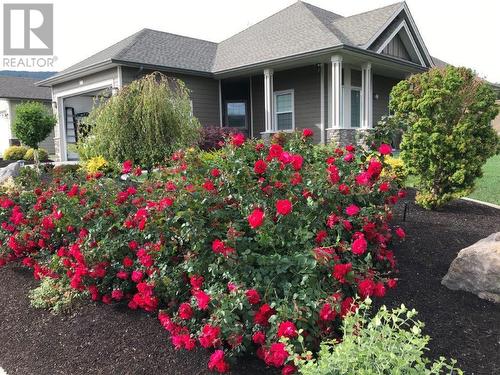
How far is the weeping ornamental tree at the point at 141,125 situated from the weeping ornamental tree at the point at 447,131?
13.9 feet

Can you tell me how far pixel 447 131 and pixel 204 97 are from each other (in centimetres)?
1020

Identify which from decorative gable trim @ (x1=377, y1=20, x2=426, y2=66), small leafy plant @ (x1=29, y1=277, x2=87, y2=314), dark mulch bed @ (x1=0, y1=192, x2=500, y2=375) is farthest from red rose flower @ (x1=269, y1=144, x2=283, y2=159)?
decorative gable trim @ (x1=377, y1=20, x2=426, y2=66)

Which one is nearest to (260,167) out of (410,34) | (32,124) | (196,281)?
(196,281)

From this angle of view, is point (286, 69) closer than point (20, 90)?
Yes

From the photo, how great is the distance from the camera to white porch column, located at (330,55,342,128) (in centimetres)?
1175

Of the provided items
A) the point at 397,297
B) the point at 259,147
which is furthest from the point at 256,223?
the point at 397,297

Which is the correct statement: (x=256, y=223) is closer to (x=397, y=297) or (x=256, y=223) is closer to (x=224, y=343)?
(x=224, y=343)

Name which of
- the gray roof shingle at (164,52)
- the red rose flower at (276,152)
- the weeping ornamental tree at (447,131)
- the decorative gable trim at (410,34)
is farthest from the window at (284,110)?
the red rose flower at (276,152)

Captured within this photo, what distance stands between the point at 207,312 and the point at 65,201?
1900mm

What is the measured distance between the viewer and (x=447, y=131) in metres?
5.39

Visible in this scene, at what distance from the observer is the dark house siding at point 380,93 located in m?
15.7

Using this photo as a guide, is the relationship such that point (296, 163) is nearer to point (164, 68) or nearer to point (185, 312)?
point (185, 312)

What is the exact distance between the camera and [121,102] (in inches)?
309

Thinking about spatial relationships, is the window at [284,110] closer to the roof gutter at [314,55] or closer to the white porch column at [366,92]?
the roof gutter at [314,55]
